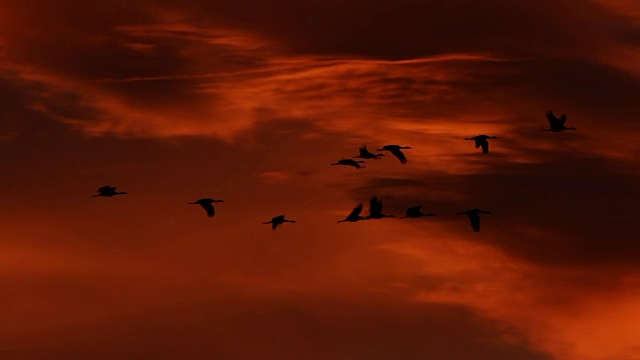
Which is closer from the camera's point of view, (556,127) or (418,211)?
(556,127)

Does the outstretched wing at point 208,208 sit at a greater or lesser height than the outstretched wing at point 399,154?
lesser

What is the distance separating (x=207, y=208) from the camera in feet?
516

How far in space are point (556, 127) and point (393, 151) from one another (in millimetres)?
11166

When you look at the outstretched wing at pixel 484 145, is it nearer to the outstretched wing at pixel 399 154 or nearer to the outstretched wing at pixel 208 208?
the outstretched wing at pixel 399 154

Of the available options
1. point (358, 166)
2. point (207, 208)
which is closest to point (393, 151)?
point (358, 166)

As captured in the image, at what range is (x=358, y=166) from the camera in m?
160

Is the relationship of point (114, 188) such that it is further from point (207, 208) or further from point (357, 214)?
point (357, 214)

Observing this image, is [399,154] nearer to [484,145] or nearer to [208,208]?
[484,145]

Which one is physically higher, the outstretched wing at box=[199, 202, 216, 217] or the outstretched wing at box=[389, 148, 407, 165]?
the outstretched wing at box=[389, 148, 407, 165]

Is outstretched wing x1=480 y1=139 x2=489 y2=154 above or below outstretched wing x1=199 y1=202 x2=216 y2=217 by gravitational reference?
above

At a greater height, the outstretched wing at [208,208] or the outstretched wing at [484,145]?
the outstretched wing at [484,145]

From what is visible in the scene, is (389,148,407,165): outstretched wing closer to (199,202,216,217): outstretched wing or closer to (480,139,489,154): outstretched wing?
(480,139,489,154): outstretched wing

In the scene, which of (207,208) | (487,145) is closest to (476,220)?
(487,145)

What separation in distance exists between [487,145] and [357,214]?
9.97 m
